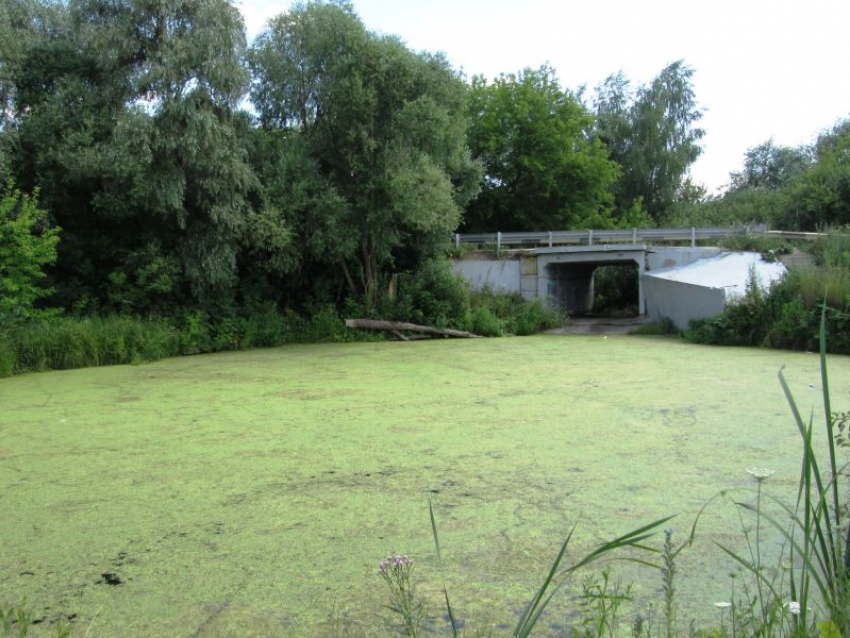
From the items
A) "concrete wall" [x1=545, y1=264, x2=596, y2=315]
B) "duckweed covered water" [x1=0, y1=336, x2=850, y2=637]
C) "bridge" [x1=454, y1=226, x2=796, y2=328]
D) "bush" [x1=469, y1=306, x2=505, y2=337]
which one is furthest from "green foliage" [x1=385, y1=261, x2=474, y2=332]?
"duckweed covered water" [x1=0, y1=336, x2=850, y2=637]

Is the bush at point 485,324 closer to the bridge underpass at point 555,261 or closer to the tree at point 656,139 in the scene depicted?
the bridge underpass at point 555,261

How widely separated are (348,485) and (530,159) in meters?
18.9

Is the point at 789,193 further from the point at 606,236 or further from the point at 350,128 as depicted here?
the point at 350,128

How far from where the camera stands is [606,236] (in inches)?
638

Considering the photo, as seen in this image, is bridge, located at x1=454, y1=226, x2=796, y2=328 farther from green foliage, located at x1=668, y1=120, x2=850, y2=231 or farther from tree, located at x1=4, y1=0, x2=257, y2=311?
tree, located at x1=4, y1=0, x2=257, y2=311

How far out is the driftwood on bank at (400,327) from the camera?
42.7 ft

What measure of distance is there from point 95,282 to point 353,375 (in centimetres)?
660

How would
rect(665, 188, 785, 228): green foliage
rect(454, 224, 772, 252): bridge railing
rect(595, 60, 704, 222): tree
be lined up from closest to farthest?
1. rect(454, 224, 772, 252): bridge railing
2. rect(665, 188, 785, 228): green foliage
3. rect(595, 60, 704, 222): tree

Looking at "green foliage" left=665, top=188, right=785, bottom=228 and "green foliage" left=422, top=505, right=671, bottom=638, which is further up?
"green foliage" left=665, top=188, right=785, bottom=228

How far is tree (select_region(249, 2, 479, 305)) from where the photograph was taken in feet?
39.9

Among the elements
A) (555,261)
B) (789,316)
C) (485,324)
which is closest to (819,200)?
(555,261)

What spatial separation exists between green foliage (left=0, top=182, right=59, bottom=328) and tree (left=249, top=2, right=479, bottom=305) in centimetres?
348

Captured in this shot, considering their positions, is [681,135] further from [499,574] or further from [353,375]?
[499,574]

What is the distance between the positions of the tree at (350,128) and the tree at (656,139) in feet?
57.2
